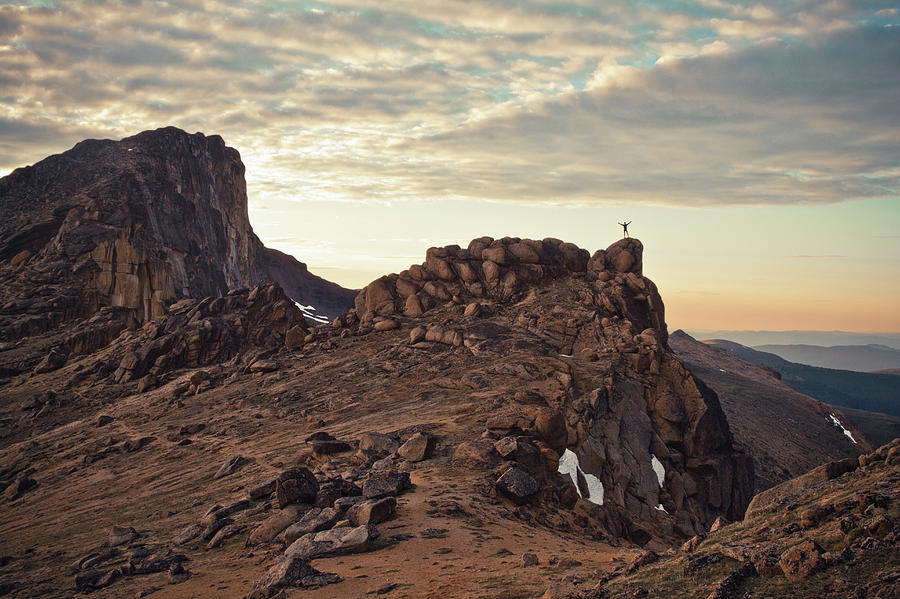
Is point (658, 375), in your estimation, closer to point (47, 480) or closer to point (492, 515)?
point (492, 515)

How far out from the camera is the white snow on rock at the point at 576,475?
92.2 ft

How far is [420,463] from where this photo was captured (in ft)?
84.5

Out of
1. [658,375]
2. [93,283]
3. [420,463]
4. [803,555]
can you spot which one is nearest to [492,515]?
[420,463]

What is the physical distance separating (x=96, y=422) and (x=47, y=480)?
8879 mm

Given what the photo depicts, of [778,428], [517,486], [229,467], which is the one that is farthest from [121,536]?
→ [778,428]

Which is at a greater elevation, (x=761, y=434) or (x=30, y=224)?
(x=30, y=224)

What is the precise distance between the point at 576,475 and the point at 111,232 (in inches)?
3525

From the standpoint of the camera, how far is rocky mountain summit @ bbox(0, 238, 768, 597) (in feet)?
59.5

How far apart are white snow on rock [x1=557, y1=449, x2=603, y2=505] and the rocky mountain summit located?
130 mm

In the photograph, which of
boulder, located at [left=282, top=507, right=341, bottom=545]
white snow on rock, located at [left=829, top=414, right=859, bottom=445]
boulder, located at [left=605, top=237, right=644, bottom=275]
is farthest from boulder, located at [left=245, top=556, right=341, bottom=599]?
white snow on rock, located at [left=829, top=414, right=859, bottom=445]

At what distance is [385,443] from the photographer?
27.5 metres

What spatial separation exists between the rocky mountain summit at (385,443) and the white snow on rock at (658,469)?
0.15 meters

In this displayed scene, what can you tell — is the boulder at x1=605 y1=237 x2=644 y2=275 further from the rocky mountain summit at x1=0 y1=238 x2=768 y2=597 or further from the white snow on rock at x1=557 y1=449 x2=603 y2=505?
the white snow on rock at x1=557 y1=449 x2=603 y2=505

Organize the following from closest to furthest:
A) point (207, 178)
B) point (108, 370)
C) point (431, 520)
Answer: point (431, 520) < point (108, 370) < point (207, 178)
